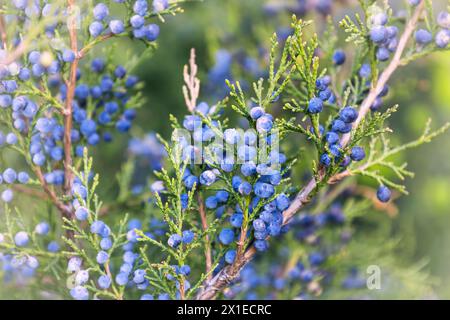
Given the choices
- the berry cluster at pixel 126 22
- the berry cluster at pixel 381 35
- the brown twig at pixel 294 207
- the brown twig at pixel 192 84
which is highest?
the berry cluster at pixel 126 22

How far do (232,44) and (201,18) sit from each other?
398 mm

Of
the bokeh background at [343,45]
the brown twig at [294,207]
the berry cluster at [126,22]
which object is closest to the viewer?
the brown twig at [294,207]

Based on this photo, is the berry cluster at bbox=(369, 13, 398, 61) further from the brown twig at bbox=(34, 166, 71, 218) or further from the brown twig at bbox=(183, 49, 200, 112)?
the brown twig at bbox=(34, 166, 71, 218)

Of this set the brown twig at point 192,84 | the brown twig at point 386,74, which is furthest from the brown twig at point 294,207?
the brown twig at point 192,84

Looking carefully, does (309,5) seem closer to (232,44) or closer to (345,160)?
(232,44)

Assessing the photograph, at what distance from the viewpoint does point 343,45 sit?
2623mm

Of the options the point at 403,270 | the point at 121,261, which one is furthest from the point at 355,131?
the point at 403,270

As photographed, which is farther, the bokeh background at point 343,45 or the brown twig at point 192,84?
the bokeh background at point 343,45

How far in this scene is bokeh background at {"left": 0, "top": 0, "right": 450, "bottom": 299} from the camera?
95.6 inches

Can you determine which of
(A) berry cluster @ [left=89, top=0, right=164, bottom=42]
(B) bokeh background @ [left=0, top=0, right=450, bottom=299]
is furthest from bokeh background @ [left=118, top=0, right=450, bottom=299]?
(A) berry cluster @ [left=89, top=0, right=164, bottom=42]

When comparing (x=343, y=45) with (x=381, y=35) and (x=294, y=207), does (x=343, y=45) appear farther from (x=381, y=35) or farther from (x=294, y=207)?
(x=294, y=207)

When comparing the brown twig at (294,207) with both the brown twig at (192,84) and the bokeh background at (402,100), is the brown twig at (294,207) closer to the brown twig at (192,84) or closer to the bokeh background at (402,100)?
the brown twig at (192,84)

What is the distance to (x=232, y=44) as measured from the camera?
8.14 feet

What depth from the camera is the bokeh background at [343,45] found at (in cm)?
Result: 243
